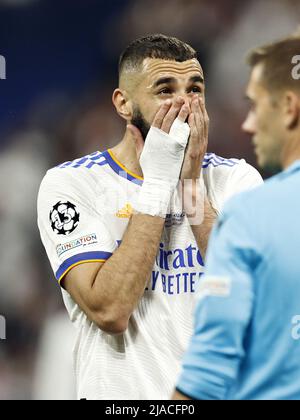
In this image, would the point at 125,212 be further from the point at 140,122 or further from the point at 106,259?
the point at 140,122

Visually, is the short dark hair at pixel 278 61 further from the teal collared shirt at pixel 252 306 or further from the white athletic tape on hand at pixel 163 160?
the white athletic tape on hand at pixel 163 160

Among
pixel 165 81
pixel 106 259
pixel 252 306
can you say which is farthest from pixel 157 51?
pixel 252 306

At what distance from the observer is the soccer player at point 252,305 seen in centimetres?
164

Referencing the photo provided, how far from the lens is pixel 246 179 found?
307cm

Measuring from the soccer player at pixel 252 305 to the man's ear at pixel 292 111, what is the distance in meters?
0.14

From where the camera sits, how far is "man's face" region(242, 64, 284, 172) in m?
1.81

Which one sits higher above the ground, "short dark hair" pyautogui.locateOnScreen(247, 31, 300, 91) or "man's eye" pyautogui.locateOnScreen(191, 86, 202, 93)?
"man's eye" pyautogui.locateOnScreen(191, 86, 202, 93)

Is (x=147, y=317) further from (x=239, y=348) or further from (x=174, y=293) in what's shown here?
(x=239, y=348)

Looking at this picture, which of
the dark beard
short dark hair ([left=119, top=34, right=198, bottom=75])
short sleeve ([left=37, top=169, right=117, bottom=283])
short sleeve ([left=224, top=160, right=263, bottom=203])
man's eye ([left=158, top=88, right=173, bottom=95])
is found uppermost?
short dark hair ([left=119, top=34, right=198, bottom=75])

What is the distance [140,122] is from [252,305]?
152 cm

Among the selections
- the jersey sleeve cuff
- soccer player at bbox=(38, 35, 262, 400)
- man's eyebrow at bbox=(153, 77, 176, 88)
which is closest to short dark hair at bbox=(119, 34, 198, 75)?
soccer player at bbox=(38, 35, 262, 400)

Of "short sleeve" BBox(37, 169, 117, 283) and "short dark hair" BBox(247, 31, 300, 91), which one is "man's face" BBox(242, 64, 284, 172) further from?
"short sleeve" BBox(37, 169, 117, 283)

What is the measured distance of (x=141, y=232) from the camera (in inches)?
107
